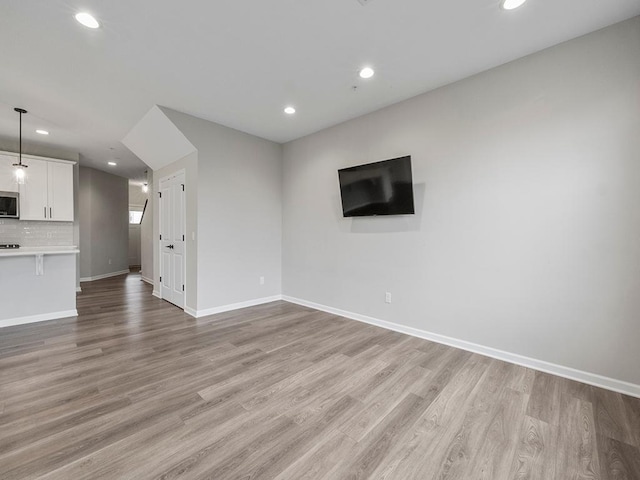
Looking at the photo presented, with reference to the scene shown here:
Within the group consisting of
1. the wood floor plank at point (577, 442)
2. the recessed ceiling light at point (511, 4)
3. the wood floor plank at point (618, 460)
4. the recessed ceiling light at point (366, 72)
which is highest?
the recessed ceiling light at point (366, 72)

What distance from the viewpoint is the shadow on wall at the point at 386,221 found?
3.26 metres

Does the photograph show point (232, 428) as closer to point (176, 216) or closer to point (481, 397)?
point (481, 397)

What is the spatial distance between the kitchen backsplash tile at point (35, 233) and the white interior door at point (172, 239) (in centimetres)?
201

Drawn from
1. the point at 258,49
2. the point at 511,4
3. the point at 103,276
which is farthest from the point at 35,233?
the point at 511,4

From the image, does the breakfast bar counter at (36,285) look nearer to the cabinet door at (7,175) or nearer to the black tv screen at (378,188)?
the cabinet door at (7,175)

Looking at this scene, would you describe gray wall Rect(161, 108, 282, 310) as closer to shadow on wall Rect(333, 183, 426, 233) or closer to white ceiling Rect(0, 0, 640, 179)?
white ceiling Rect(0, 0, 640, 179)

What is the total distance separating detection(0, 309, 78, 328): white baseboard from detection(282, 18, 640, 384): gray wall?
420 cm

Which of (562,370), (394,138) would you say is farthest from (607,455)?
(394,138)

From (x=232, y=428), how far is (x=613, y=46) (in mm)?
3979

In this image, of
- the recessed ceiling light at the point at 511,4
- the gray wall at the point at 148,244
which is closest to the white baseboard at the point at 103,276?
the gray wall at the point at 148,244

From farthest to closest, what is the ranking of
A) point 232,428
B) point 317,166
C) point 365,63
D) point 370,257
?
point 317,166 < point 370,257 < point 365,63 < point 232,428

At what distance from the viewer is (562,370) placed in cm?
239

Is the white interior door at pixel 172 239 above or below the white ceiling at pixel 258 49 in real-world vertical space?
below

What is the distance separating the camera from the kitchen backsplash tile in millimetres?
4773
